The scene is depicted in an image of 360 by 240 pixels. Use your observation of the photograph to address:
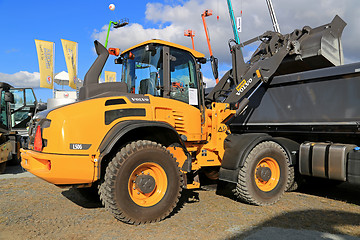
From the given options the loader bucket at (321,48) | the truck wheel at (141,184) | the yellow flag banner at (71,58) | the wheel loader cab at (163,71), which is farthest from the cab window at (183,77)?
the yellow flag banner at (71,58)

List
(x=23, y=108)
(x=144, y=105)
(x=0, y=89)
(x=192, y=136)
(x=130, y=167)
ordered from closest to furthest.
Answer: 1. (x=130, y=167)
2. (x=144, y=105)
3. (x=192, y=136)
4. (x=0, y=89)
5. (x=23, y=108)

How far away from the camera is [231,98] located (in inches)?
218

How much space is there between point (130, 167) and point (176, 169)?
718mm

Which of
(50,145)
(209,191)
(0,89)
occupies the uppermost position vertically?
(0,89)

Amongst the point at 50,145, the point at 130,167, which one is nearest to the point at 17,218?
the point at 50,145

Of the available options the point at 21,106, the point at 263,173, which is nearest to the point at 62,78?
the point at 21,106

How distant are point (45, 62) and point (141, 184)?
1812 centimetres

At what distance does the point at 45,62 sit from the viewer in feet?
64.0

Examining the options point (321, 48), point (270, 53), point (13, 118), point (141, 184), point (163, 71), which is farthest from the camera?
point (13, 118)

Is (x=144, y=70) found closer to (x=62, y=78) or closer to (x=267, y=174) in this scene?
(x=267, y=174)

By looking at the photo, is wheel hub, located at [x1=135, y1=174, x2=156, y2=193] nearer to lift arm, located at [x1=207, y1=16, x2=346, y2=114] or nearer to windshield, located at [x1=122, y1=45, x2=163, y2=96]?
windshield, located at [x1=122, y1=45, x2=163, y2=96]

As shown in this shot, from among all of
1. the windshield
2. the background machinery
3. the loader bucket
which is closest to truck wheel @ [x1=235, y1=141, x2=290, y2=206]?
the loader bucket

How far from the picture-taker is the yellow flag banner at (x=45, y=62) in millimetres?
19406

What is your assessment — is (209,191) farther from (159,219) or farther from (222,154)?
(159,219)
